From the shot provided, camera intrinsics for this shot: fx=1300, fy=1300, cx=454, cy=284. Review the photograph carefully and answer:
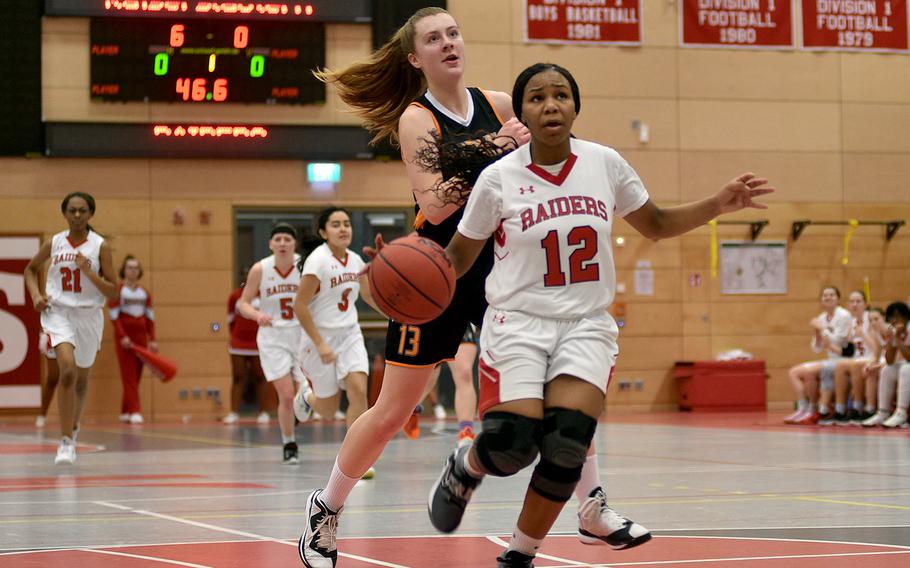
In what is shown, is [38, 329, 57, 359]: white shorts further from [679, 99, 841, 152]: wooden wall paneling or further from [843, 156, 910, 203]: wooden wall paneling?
[843, 156, 910, 203]: wooden wall paneling

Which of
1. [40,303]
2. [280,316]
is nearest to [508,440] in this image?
[40,303]

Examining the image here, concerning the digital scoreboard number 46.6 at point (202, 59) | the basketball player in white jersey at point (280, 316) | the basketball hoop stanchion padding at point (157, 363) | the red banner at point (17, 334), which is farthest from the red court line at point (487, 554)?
the red banner at point (17, 334)

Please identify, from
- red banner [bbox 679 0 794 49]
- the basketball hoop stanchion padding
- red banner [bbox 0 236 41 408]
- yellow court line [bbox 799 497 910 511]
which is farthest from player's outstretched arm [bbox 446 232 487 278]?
red banner [bbox 679 0 794 49]

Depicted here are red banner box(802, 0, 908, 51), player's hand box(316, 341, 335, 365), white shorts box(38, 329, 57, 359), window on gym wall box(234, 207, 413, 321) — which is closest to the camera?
player's hand box(316, 341, 335, 365)

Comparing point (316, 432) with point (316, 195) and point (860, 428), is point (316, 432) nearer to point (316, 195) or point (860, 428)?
point (316, 195)

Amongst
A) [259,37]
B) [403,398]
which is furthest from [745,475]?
[259,37]

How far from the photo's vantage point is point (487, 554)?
190 inches

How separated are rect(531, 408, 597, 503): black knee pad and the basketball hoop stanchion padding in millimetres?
A: 13514

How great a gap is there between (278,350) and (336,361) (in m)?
1.27

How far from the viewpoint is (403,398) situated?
452 cm

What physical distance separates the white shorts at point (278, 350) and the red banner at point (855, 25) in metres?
11.9

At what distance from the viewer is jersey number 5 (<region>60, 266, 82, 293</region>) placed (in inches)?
412

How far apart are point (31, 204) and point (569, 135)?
14.3m

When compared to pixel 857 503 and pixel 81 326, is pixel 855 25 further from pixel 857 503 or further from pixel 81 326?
pixel 857 503
